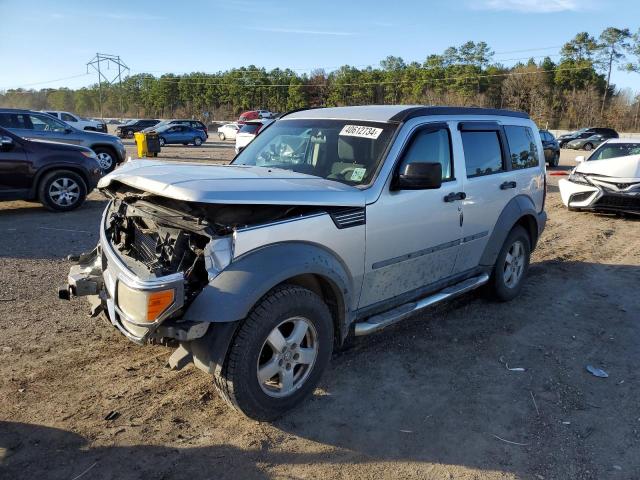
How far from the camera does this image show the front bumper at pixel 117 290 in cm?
281

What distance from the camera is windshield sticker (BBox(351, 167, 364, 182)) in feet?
12.6

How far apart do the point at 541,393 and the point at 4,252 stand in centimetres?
661

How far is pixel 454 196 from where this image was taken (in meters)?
4.45

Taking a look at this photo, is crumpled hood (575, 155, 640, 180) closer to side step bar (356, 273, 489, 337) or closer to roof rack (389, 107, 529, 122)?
roof rack (389, 107, 529, 122)

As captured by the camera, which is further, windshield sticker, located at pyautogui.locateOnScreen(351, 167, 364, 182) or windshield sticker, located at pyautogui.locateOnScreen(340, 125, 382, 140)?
windshield sticker, located at pyautogui.locateOnScreen(340, 125, 382, 140)

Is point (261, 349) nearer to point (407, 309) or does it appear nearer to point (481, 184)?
point (407, 309)

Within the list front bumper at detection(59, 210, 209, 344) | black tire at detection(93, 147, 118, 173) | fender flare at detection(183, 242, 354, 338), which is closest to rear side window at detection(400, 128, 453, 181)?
fender flare at detection(183, 242, 354, 338)

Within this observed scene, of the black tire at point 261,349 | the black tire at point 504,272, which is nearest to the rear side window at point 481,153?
the black tire at point 504,272

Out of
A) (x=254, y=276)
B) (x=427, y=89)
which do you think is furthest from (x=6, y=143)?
(x=427, y=89)

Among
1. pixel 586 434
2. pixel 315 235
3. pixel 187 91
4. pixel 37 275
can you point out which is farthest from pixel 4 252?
pixel 187 91

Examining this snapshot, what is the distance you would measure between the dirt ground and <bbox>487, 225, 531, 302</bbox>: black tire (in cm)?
15

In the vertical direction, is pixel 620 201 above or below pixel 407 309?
below

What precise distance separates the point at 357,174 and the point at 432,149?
33.7 inches

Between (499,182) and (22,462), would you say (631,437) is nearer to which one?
(499,182)
